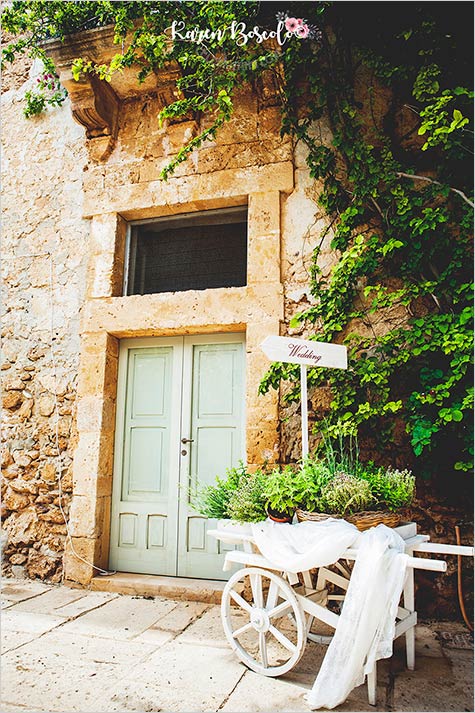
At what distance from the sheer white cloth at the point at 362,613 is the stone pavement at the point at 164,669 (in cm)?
15

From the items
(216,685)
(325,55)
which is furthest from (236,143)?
(216,685)

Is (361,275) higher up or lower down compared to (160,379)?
higher up

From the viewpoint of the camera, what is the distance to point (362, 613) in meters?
2.06

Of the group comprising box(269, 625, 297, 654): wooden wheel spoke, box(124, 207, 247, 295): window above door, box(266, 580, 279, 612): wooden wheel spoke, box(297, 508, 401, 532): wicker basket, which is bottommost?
box(269, 625, 297, 654): wooden wheel spoke

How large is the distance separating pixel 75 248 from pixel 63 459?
179 centimetres

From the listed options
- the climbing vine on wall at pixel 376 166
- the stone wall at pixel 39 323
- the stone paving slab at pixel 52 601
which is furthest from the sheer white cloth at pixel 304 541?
the stone wall at pixel 39 323

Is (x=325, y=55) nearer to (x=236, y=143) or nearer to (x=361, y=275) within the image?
(x=236, y=143)

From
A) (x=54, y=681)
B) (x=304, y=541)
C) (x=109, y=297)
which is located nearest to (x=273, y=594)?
(x=304, y=541)

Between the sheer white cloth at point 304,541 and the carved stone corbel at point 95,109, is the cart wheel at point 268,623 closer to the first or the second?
the sheer white cloth at point 304,541

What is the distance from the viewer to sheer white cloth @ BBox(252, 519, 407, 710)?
80.5 inches

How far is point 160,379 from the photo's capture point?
423 centimetres

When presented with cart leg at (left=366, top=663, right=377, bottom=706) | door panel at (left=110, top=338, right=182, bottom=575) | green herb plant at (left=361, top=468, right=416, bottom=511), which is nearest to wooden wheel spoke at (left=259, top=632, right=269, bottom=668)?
cart leg at (left=366, top=663, right=377, bottom=706)

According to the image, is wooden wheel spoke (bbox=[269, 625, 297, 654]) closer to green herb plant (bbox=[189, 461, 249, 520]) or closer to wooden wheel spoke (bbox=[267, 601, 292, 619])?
wooden wheel spoke (bbox=[267, 601, 292, 619])

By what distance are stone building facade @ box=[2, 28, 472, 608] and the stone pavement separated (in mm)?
801
